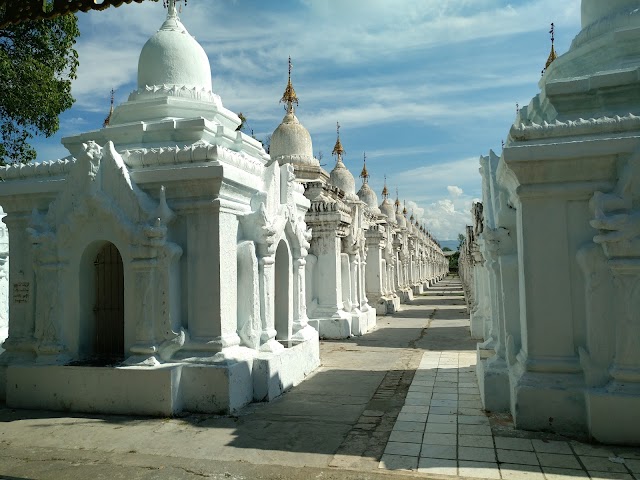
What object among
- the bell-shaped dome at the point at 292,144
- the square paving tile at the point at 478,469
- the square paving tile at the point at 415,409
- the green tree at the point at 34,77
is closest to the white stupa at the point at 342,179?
the bell-shaped dome at the point at 292,144

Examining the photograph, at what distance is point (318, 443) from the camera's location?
620 cm

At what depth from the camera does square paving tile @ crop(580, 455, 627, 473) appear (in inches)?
204

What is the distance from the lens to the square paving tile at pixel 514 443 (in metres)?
5.80

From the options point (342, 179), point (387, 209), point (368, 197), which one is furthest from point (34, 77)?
point (387, 209)

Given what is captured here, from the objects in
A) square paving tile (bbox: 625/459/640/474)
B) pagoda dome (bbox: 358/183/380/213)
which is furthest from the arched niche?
pagoda dome (bbox: 358/183/380/213)

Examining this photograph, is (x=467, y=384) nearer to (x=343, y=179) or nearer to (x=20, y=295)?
(x=20, y=295)

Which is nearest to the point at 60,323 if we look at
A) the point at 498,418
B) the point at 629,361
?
the point at 498,418

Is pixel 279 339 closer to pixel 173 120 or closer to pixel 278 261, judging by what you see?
pixel 278 261

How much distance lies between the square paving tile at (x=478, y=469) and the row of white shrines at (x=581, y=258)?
1.18 metres

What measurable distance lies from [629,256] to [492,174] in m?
2.91

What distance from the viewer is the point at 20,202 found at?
344 inches

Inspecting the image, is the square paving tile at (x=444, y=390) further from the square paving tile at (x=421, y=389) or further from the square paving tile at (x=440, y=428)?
the square paving tile at (x=440, y=428)

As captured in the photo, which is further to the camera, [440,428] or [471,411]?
[471,411]

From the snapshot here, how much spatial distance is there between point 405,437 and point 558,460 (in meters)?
1.67
